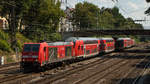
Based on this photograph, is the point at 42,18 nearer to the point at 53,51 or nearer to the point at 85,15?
the point at 53,51

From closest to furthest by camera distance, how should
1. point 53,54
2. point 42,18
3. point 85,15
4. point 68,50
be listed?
point 53,54, point 68,50, point 42,18, point 85,15

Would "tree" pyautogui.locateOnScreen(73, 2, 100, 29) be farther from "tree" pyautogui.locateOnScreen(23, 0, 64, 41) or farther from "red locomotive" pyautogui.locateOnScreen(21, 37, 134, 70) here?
"red locomotive" pyautogui.locateOnScreen(21, 37, 134, 70)

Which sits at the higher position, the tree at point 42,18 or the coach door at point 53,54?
the tree at point 42,18

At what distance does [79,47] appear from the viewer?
31.8 meters

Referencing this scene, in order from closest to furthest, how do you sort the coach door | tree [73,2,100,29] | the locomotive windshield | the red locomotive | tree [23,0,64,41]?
the red locomotive
the locomotive windshield
the coach door
tree [23,0,64,41]
tree [73,2,100,29]

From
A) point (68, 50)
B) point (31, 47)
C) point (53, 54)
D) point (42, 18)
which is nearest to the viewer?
point (31, 47)

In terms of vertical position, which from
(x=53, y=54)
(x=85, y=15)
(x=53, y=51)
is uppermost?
(x=85, y=15)

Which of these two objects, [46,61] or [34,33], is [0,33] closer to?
[34,33]

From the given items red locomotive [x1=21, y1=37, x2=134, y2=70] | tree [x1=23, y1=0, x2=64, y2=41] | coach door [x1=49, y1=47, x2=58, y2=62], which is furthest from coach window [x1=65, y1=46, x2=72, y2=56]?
tree [x1=23, y1=0, x2=64, y2=41]

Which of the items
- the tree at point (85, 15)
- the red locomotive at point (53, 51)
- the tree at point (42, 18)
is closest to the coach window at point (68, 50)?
the red locomotive at point (53, 51)

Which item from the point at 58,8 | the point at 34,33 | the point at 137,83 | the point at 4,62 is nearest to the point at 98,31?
the point at 58,8

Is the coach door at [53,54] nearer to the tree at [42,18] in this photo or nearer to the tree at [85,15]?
the tree at [42,18]

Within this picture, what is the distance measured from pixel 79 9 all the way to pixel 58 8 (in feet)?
99.7

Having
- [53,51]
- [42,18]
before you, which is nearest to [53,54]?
[53,51]
